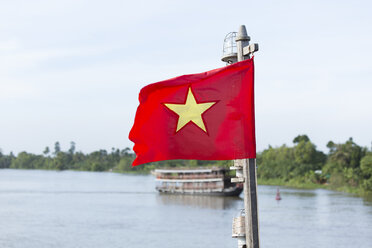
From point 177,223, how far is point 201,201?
1859 centimetres

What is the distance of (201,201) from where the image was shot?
2343 inches

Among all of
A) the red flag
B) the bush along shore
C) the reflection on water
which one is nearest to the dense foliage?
the bush along shore

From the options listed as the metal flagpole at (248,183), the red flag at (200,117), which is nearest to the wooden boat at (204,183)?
the red flag at (200,117)

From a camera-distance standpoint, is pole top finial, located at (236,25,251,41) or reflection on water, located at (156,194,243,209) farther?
reflection on water, located at (156,194,243,209)

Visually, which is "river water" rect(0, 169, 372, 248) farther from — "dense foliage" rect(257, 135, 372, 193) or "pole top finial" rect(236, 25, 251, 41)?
"pole top finial" rect(236, 25, 251, 41)

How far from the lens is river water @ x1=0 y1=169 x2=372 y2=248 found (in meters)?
32.3

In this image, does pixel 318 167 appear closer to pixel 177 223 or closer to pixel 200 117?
pixel 177 223

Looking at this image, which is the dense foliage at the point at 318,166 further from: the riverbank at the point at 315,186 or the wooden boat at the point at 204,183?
the wooden boat at the point at 204,183

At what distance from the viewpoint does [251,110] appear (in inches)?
260

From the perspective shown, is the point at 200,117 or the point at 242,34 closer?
the point at 242,34

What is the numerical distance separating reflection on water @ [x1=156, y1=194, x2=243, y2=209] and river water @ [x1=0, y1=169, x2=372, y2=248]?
11cm

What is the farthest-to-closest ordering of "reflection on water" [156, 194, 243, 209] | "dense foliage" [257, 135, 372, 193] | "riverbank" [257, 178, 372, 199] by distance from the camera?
"dense foliage" [257, 135, 372, 193] < "riverbank" [257, 178, 372, 199] < "reflection on water" [156, 194, 243, 209]

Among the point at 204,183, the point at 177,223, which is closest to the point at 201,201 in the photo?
the point at 204,183

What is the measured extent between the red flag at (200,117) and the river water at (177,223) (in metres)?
22.1
